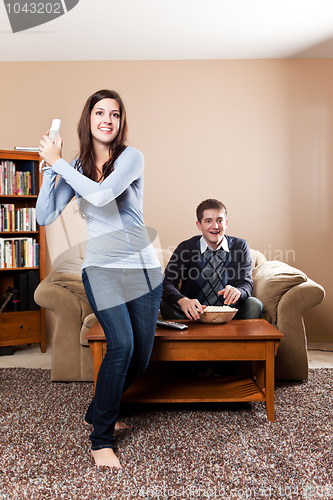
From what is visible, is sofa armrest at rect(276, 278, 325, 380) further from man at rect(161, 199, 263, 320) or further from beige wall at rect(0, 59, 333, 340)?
beige wall at rect(0, 59, 333, 340)

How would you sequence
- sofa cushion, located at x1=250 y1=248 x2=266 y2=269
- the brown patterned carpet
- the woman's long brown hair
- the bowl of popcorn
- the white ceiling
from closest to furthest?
the brown patterned carpet, the woman's long brown hair, the bowl of popcorn, the white ceiling, sofa cushion, located at x1=250 y1=248 x2=266 y2=269

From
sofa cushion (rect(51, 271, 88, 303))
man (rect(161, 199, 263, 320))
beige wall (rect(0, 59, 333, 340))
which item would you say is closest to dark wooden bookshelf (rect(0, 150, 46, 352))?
beige wall (rect(0, 59, 333, 340))

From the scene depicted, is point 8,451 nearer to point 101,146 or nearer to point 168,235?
point 101,146

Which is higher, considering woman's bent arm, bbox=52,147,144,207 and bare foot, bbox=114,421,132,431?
woman's bent arm, bbox=52,147,144,207

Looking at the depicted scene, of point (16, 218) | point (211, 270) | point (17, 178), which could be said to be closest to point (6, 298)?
point (16, 218)

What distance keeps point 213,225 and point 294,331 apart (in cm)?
77

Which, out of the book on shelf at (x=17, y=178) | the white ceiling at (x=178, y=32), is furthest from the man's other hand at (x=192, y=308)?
the white ceiling at (x=178, y=32)

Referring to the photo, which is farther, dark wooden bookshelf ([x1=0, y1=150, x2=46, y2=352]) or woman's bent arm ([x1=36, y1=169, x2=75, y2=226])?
dark wooden bookshelf ([x1=0, y1=150, x2=46, y2=352])

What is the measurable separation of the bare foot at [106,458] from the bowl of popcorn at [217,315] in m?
0.85

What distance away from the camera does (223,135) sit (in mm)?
3807

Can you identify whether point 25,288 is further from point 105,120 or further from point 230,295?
point 105,120

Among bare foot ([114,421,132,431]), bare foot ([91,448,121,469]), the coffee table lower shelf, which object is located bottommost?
bare foot ([114,421,132,431])

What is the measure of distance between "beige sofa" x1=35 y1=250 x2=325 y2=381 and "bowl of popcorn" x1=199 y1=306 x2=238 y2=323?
46 centimetres

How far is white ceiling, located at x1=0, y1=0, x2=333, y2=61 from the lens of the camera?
2998 mm
